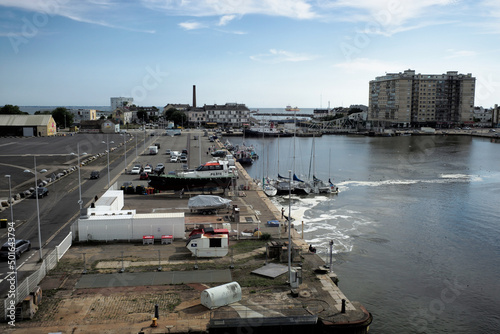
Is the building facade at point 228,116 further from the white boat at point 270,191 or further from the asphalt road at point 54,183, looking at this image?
the white boat at point 270,191

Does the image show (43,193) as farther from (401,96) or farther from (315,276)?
(401,96)

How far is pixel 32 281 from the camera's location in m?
13.4

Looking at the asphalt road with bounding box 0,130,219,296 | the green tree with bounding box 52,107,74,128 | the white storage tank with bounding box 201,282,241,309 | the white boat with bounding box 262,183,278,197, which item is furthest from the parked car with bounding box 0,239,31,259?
the green tree with bounding box 52,107,74,128

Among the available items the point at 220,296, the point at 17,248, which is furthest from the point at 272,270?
the point at 17,248

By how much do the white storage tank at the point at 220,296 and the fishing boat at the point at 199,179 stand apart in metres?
17.5

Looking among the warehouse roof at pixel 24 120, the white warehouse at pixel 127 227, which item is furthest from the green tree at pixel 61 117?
the white warehouse at pixel 127 227

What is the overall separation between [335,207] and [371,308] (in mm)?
16413

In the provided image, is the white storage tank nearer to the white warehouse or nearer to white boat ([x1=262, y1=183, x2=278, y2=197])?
the white warehouse

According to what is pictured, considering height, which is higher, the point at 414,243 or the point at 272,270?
the point at 272,270

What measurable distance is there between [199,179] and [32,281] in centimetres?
1729

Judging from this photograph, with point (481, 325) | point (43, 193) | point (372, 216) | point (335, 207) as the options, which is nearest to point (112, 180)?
point (43, 193)

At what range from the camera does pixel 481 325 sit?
587 inches

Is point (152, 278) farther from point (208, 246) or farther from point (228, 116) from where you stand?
point (228, 116)

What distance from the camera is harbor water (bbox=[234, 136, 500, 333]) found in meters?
15.8
